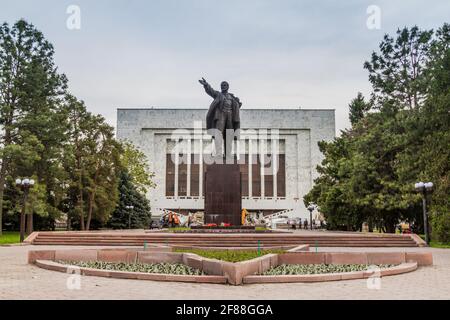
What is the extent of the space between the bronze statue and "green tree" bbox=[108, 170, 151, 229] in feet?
65.9

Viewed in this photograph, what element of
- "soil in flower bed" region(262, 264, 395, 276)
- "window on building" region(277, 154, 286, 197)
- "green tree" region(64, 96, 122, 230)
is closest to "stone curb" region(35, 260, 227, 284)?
"soil in flower bed" region(262, 264, 395, 276)

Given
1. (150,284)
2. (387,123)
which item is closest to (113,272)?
(150,284)

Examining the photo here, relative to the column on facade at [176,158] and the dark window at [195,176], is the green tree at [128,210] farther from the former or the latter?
the dark window at [195,176]

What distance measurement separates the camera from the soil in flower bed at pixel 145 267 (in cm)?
838

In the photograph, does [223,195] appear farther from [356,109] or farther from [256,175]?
[256,175]

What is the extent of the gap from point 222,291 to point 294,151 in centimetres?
4982

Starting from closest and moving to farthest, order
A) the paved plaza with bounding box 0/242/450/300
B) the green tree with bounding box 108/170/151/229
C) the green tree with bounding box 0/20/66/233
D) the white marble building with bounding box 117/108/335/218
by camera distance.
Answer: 1. the paved plaza with bounding box 0/242/450/300
2. the green tree with bounding box 0/20/66/233
3. the green tree with bounding box 108/170/151/229
4. the white marble building with bounding box 117/108/335/218

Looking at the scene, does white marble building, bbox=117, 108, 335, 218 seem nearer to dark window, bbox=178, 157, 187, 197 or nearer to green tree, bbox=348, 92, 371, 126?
dark window, bbox=178, 157, 187, 197

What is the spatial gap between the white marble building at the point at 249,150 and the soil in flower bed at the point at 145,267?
43575 millimetres

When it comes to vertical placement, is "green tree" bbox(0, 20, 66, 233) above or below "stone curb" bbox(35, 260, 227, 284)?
above

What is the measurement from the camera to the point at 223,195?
1938cm

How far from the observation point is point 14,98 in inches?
1086

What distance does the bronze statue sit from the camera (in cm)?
2019
